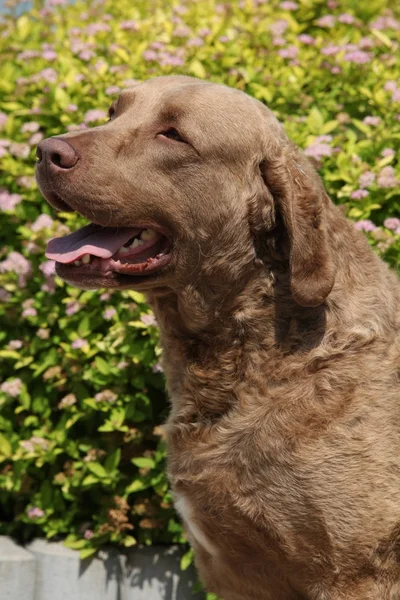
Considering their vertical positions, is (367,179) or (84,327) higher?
(367,179)

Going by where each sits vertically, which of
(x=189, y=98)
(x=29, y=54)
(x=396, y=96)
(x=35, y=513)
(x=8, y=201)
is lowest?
(x=35, y=513)

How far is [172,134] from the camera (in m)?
3.05

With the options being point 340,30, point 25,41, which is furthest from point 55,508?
point 340,30

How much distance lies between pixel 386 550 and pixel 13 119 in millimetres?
2889

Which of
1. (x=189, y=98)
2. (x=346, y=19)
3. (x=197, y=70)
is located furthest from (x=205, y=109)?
(x=346, y=19)

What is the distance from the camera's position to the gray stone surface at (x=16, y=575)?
4410mm

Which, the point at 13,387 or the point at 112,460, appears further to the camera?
the point at 13,387

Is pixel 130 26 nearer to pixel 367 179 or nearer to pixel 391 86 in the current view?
pixel 391 86

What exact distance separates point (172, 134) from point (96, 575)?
7.51 feet

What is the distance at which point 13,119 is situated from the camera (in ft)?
15.2

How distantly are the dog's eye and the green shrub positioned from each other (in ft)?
3.77

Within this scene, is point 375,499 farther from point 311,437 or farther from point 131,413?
point 131,413

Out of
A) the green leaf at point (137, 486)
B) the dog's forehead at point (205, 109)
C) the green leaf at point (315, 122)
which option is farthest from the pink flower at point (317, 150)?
the green leaf at point (137, 486)

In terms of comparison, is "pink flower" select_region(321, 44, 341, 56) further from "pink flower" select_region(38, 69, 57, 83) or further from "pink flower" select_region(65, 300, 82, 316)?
"pink flower" select_region(65, 300, 82, 316)
